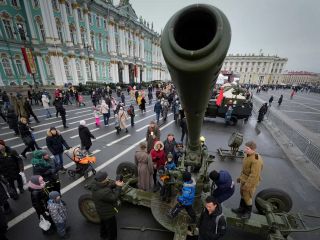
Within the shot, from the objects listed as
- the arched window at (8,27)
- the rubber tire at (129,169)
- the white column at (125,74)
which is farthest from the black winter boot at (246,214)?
the white column at (125,74)

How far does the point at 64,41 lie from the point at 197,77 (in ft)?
107

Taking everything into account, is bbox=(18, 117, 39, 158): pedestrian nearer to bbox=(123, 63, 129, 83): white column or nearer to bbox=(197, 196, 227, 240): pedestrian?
bbox=(197, 196, 227, 240): pedestrian

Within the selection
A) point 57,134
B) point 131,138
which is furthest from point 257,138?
point 57,134

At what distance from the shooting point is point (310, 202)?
508 cm

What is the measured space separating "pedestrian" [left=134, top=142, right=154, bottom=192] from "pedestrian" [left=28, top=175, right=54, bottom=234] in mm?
2083

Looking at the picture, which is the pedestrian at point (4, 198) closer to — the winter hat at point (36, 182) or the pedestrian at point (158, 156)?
the winter hat at point (36, 182)

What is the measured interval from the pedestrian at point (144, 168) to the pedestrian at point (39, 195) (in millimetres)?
2083

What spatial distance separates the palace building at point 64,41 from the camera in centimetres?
2297

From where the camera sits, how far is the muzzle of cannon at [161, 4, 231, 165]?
972 mm

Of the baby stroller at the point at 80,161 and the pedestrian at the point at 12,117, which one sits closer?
the baby stroller at the point at 80,161

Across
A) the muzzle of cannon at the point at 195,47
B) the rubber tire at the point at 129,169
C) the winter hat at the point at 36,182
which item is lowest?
the rubber tire at the point at 129,169

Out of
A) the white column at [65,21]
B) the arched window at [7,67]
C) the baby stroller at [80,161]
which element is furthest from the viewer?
the white column at [65,21]

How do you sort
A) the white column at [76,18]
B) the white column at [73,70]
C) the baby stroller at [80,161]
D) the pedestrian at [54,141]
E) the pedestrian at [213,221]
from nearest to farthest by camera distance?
the pedestrian at [213,221], the pedestrian at [54,141], the baby stroller at [80,161], the white column at [73,70], the white column at [76,18]

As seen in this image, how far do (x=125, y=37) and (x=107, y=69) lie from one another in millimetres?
10087
